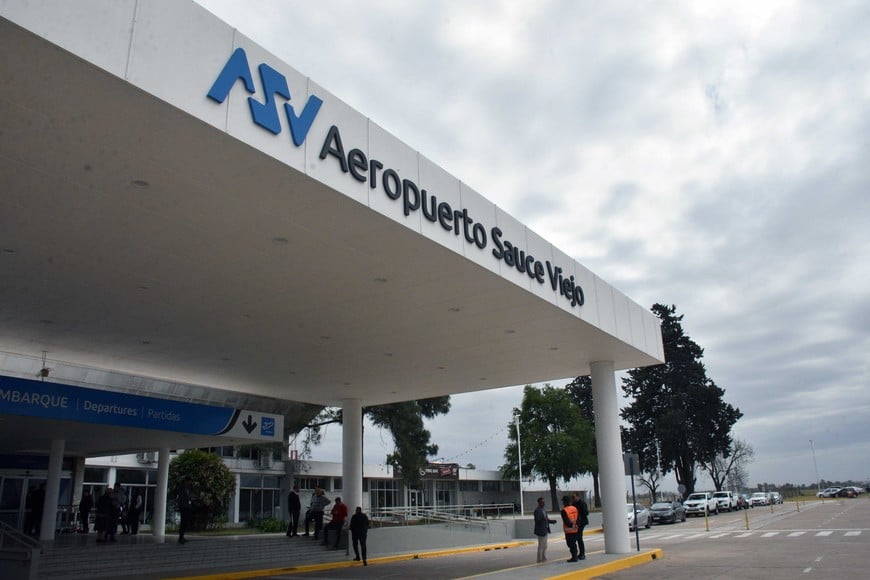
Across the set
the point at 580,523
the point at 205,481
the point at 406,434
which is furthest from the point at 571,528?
the point at 406,434

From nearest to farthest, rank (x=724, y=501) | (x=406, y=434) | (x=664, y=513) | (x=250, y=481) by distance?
(x=406, y=434) → (x=664, y=513) → (x=250, y=481) → (x=724, y=501)

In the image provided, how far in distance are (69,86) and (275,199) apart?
2.79 metres

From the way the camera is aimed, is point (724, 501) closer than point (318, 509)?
No

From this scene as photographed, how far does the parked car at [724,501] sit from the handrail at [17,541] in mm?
49029

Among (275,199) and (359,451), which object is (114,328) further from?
(359,451)

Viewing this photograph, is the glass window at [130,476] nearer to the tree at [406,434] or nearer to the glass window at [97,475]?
the glass window at [97,475]

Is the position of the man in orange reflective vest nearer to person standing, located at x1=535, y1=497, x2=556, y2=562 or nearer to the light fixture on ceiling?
person standing, located at x1=535, y1=497, x2=556, y2=562

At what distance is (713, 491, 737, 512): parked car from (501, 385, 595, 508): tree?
32.0ft

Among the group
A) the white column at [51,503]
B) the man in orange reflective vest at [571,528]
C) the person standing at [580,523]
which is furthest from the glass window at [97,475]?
the man in orange reflective vest at [571,528]

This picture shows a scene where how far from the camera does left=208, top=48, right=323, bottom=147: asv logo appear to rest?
719 cm

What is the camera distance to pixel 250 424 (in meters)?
20.2

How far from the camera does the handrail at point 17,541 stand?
13.3 meters

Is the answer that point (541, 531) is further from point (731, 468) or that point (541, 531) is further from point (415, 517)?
point (731, 468)

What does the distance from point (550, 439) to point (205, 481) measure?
97.0ft
